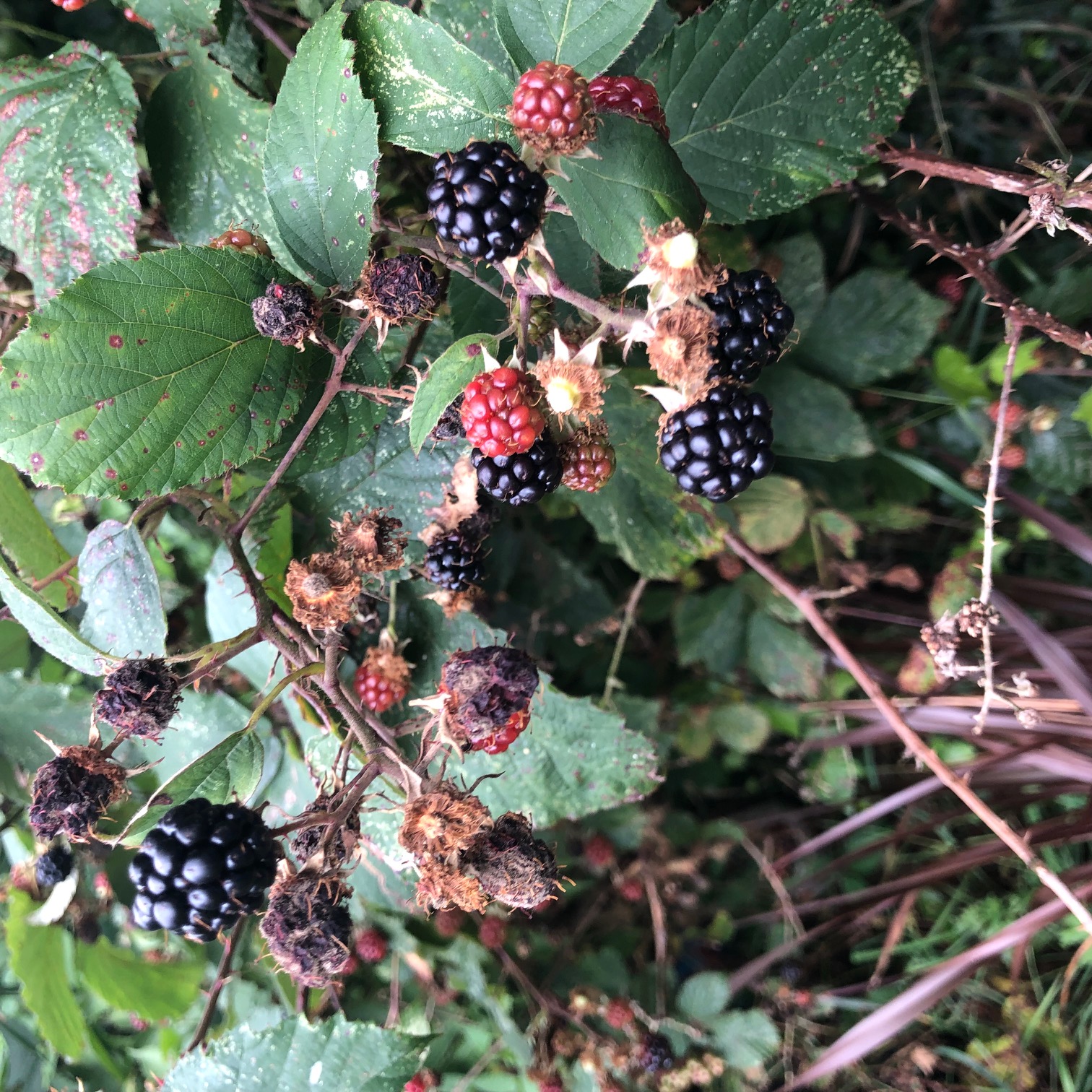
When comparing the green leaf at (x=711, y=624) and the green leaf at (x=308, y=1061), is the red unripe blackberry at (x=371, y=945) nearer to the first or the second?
the green leaf at (x=308, y=1061)

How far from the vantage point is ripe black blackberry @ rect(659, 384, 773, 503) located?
0.60 metres

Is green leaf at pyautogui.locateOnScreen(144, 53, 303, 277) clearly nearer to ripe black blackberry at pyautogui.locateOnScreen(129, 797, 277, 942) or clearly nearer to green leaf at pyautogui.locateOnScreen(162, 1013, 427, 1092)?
ripe black blackberry at pyautogui.locateOnScreen(129, 797, 277, 942)

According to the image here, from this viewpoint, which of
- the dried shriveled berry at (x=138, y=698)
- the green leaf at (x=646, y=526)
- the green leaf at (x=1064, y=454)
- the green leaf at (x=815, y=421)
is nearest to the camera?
the dried shriveled berry at (x=138, y=698)

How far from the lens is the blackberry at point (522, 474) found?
0.61 meters

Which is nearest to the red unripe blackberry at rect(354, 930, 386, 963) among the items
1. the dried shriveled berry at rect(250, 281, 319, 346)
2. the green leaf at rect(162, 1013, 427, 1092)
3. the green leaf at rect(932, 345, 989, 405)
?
the green leaf at rect(162, 1013, 427, 1092)

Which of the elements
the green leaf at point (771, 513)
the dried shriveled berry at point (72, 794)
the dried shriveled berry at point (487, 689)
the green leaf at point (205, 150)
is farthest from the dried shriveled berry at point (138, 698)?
the green leaf at point (771, 513)

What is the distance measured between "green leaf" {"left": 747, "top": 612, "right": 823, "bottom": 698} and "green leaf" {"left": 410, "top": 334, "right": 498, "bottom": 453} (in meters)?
1.08

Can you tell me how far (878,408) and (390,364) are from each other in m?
1.17

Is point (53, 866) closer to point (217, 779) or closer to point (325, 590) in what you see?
point (217, 779)

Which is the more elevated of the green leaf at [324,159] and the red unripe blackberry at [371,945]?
the green leaf at [324,159]

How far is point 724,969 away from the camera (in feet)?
5.49

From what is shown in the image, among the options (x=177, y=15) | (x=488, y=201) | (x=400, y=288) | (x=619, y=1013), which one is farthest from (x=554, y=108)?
(x=619, y=1013)

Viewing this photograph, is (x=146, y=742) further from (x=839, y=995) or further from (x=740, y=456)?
(x=839, y=995)

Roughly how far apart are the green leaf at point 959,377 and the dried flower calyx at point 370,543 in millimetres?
1116
